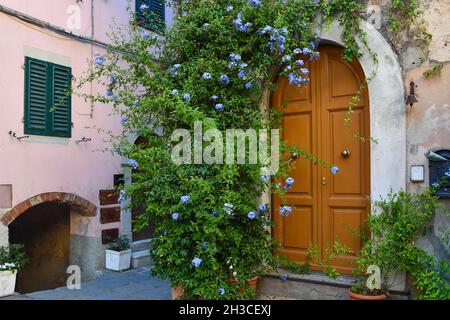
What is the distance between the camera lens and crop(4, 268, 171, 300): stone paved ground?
5395 mm

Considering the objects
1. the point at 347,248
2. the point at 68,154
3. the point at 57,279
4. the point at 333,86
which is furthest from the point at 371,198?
the point at 57,279

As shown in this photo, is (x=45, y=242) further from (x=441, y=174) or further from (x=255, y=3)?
(x=441, y=174)

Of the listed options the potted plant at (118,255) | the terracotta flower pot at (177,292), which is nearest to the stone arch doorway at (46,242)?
the potted plant at (118,255)

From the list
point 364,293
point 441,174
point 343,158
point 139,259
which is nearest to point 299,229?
point 343,158

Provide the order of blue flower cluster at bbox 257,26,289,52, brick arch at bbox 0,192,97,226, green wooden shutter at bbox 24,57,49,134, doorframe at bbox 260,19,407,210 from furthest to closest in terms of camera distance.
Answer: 1. green wooden shutter at bbox 24,57,49,134
2. brick arch at bbox 0,192,97,226
3. blue flower cluster at bbox 257,26,289,52
4. doorframe at bbox 260,19,407,210

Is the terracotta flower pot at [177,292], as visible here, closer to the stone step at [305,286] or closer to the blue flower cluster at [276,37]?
the stone step at [305,286]

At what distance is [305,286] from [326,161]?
1255 millimetres

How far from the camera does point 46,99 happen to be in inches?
251

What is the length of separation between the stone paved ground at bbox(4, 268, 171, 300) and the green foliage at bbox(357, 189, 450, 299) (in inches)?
98.8

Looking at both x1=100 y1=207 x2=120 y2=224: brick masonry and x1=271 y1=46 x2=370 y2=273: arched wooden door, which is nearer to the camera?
x1=271 y1=46 x2=370 y2=273: arched wooden door

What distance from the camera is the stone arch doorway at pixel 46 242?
7277 millimetres

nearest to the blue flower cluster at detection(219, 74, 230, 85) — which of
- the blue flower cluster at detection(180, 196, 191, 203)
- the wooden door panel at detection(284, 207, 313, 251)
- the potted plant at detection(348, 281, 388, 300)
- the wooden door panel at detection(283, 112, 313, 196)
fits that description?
the wooden door panel at detection(283, 112, 313, 196)

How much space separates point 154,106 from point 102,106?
3.13 m

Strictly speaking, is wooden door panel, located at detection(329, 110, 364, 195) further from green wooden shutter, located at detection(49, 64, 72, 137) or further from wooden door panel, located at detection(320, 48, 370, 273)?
green wooden shutter, located at detection(49, 64, 72, 137)
